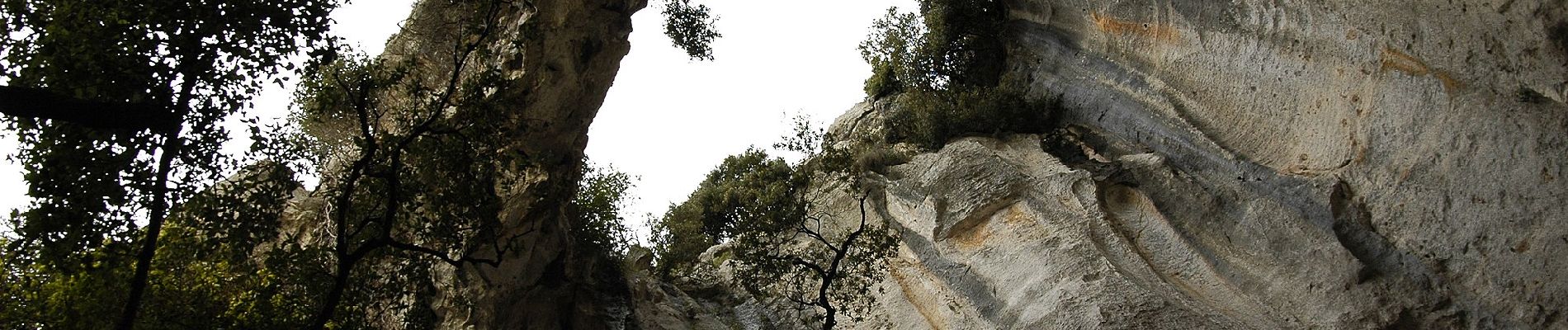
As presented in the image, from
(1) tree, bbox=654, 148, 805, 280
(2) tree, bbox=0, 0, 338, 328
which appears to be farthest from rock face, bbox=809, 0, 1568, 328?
(2) tree, bbox=0, 0, 338, 328

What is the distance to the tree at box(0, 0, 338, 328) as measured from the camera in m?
9.57

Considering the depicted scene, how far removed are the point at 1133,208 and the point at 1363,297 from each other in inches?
Result: 148

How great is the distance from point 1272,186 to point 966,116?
20.8 ft

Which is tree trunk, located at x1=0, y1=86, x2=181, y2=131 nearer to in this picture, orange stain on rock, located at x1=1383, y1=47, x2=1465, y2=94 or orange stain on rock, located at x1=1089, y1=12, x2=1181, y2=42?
orange stain on rock, located at x1=1383, y1=47, x2=1465, y2=94

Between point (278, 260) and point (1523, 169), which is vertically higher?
point (278, 260)

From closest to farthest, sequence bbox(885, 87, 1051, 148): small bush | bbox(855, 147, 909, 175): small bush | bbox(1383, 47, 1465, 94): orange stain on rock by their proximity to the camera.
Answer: bbox(1383, 47, 1465, 94): orange stain on rock, bbox(855, 147, 909, 175): small bush, bbox(885, 87, 1051, 148): small bush

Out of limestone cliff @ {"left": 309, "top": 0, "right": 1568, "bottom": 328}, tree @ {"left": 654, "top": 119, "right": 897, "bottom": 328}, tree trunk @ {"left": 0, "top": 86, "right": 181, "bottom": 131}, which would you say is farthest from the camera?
tree @ {"left": 654, "top": 119, "right": 897, "bottom": 328}

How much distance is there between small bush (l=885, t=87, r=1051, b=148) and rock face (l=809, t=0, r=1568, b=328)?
2.45 feet

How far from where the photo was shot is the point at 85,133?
32.1 ft

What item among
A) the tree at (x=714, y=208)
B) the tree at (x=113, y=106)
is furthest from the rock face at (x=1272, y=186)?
the tree at (x=113, y=106)

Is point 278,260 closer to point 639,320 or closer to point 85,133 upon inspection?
point 85,133

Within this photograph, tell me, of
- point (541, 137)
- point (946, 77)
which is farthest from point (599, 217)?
point (946, 77)

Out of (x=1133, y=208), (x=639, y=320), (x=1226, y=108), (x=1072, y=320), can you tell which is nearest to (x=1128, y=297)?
(x=1072, y=320)

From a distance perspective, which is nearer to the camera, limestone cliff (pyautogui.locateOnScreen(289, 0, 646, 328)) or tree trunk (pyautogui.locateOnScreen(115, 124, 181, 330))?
tree trunk (pyautogui.locateOnScreen(115, 124, 181, 330))
